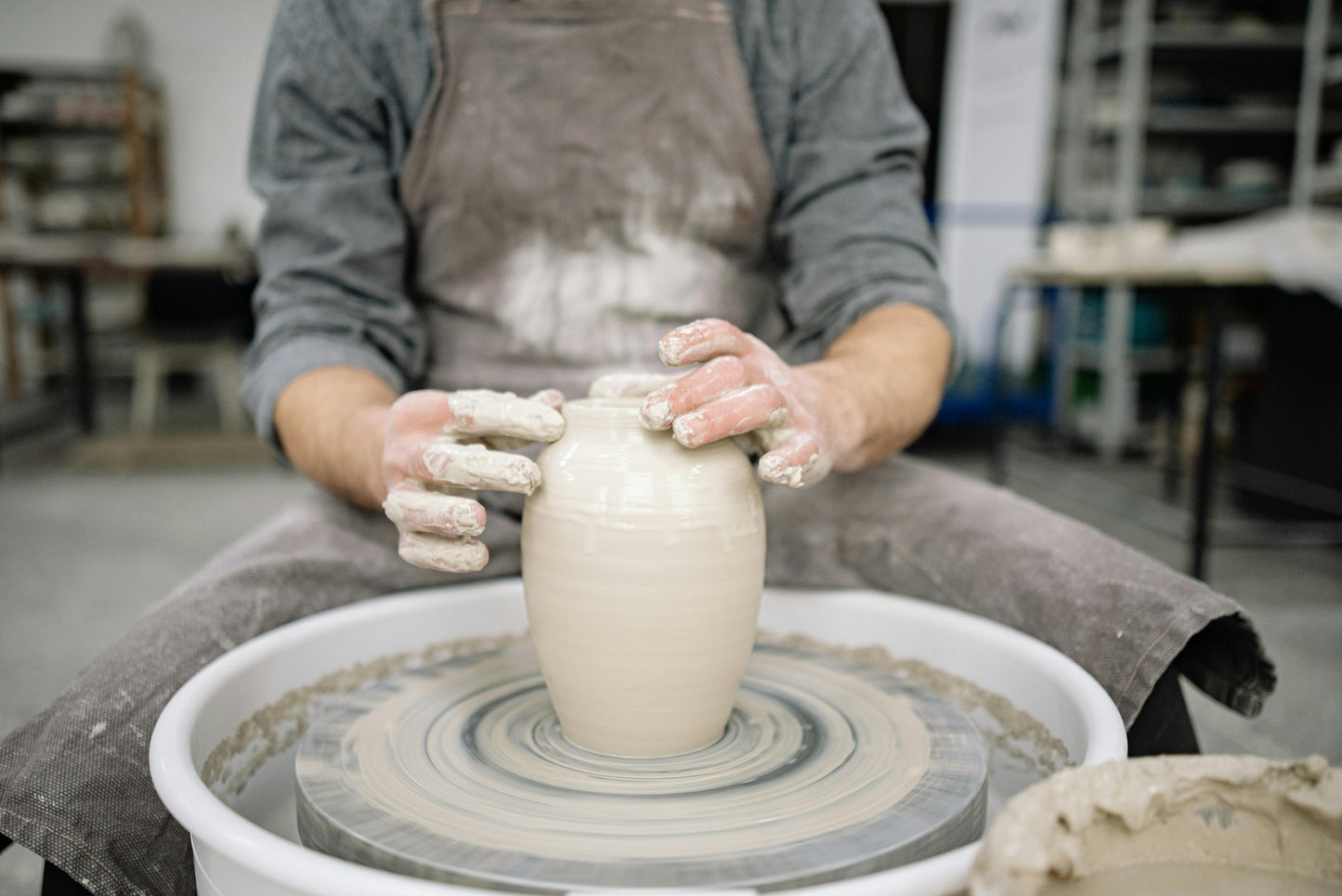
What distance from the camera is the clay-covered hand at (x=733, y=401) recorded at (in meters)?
0.54

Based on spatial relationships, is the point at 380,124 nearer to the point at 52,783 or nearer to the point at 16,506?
the point at 52,783

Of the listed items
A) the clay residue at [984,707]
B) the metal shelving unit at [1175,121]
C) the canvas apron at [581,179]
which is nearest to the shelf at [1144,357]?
the metal shelving unit at [1175,121]

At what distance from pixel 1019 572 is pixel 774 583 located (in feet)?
0.70


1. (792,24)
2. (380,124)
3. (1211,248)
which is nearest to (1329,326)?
(1211,248)

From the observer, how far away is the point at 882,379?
783mm

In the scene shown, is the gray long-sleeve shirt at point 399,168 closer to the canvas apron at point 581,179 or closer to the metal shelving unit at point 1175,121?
the canvas apron at point 581,179

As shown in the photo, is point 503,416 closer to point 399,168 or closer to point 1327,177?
point 399,168

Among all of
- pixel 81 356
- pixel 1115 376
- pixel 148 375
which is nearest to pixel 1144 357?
pixel 1115 376

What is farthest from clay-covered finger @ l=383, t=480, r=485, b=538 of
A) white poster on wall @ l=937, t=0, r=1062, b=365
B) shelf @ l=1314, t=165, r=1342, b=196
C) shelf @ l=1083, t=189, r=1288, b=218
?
shelf @ l=1083, t=189, r=1288, b=218

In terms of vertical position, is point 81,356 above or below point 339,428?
below

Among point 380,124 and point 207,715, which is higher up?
point 380,124

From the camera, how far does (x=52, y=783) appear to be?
0.56 meters

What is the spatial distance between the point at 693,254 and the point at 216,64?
20.0 feet

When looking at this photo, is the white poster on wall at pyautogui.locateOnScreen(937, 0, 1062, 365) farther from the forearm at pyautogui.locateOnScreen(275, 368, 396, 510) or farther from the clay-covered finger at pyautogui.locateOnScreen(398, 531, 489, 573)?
the clay-covered finger at pyautogui.locateOnScreen(398, 531, 489, 573)
